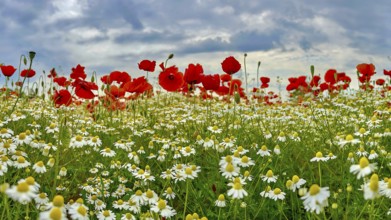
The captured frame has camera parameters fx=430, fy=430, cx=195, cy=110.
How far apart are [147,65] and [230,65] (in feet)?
5.16

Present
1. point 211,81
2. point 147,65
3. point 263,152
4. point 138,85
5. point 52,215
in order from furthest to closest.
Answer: point 147,65, point 138,85, point 211,81, point 263,152, point 52,215

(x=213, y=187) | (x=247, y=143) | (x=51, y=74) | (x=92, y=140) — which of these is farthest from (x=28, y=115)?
(x=213, y=187)

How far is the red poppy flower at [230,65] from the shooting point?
637cm

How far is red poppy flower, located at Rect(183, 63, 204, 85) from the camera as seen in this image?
6.47 metres

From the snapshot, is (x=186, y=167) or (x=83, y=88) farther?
(x=83, y=88)

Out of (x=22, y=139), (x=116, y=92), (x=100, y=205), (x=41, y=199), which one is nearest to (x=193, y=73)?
(x=116, y=92)

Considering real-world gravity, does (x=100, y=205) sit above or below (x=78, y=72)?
below

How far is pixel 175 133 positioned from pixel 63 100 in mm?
1953

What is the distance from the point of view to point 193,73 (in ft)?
21.2

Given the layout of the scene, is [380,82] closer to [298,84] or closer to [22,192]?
[298,84]

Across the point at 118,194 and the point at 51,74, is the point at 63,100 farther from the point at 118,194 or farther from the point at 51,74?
the point at 51,74

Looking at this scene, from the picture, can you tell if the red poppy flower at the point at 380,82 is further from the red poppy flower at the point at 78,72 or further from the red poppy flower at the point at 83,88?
the red poppy flower at the point at 83,88

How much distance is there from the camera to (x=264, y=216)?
4164 mm

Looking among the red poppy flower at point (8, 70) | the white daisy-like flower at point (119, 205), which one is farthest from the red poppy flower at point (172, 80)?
the red poppy flower at point (8, 70)
